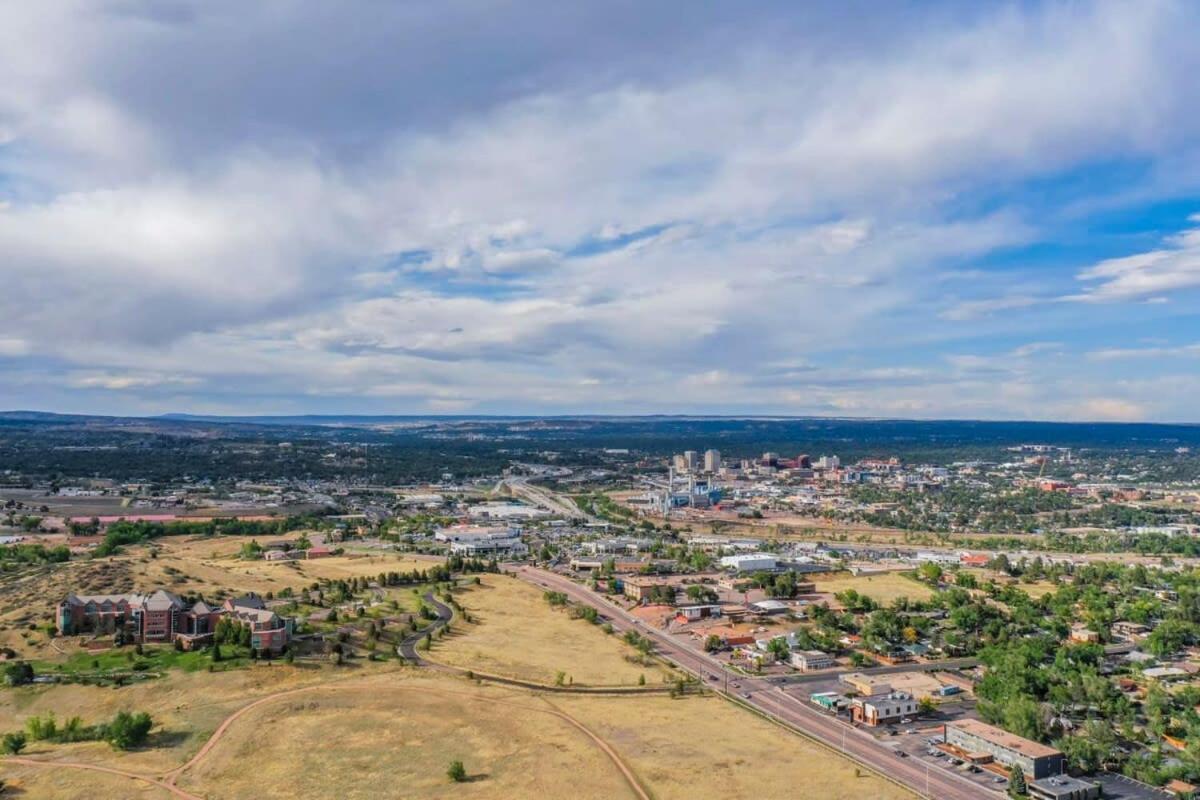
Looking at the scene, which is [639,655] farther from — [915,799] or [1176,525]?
[1176,525]

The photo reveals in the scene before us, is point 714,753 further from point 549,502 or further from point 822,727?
point 549,502

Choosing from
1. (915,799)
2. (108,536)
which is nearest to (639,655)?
(915,799)

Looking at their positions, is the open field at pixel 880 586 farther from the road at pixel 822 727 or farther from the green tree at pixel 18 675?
the green tree at pixel 18 675

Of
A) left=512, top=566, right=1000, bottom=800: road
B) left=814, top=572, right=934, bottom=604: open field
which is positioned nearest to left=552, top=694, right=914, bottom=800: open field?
left=512, top=566, right=1000, bottom=800: road

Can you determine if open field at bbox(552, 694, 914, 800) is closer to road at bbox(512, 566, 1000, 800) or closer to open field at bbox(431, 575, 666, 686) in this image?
road at bbox(512, 566, 1000, 800)

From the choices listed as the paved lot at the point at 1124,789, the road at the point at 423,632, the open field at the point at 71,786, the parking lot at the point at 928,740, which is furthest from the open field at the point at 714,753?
the open field at the point at 71,786

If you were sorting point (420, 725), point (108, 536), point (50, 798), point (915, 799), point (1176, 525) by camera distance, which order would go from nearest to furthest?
point (50, 798) < point (915, 799) < point (420, 725) < point (108, 536) < point (1176, 525)
